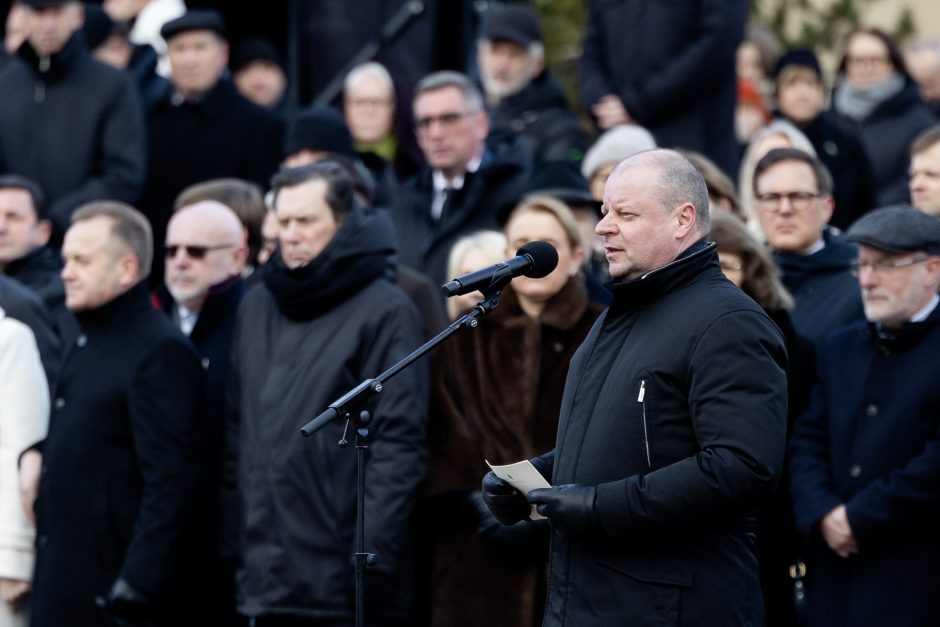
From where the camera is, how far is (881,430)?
6270 millimetres

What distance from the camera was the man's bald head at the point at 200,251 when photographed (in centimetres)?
764

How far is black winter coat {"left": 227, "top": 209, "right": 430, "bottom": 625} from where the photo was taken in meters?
6.53

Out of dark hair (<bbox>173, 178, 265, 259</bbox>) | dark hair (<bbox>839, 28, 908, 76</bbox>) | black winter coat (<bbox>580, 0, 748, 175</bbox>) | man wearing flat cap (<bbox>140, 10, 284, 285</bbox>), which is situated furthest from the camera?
dark hair (<bbox>839, 28, 908, 76</bbox>)

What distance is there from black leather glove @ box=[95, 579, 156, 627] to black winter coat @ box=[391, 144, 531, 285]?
2412 millimetres

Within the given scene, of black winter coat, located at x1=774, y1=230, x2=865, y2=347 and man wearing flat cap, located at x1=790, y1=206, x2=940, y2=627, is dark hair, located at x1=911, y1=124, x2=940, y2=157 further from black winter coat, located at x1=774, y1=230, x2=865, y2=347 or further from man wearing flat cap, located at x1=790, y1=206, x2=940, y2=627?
man wearing flat cap, located at x1=790, y1=206, x2=940, y2=627

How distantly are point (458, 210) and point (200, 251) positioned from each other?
5.10ft

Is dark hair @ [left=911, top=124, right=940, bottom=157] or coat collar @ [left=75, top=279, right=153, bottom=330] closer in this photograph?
coat collar @ [left=75, top=279, right=153, bottom=330]

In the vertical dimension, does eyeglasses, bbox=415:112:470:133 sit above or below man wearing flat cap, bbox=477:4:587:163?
below

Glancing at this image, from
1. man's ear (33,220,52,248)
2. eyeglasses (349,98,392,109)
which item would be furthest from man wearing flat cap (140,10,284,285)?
man's ear (33,220,52,248)

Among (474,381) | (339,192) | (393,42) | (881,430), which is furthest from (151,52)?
(881,430)

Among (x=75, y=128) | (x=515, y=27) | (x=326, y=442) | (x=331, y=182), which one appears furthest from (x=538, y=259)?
(x=75, y=128)

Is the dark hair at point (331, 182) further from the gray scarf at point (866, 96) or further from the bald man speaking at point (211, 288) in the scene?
the gray scarf at point (866, 96)

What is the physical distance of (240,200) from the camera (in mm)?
8344

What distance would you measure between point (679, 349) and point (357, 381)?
229 cm
